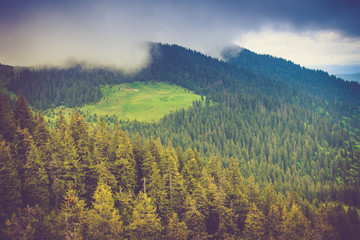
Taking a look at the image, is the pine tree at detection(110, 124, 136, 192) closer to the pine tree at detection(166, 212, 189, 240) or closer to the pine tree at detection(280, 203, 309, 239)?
the pine tree at detection(166, 212, 189, 240)

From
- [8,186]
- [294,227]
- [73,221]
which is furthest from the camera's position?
[294,227]

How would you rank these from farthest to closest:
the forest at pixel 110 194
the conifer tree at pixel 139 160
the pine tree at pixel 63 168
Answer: the conifer tree at pixel 139 160
the pine tree at pixel 63 168
the forest at pixel 110 194

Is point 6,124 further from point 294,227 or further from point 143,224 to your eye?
point 294,227

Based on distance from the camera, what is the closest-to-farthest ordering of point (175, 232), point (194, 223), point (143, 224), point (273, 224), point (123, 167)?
point (143, 224) < point (175, 232) < point (194, 223) < point (123, 167) < point (273, 224)

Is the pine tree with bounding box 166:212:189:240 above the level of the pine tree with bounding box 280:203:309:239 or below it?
above

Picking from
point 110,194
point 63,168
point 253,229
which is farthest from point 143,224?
point 253,229

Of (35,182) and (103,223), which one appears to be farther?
(35,182)

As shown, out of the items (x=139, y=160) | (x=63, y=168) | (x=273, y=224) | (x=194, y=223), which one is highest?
(x=63, y=168)

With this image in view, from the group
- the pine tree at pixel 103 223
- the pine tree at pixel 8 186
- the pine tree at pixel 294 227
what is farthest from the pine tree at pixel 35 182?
the pine tree at pixel 294 227

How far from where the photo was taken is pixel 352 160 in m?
178

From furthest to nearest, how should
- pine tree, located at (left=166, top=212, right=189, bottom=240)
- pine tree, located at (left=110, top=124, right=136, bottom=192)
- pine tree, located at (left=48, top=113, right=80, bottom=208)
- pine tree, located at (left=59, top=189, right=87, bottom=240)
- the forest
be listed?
pine tree, located at (left=110, top=124, right=136, bottom=192) < pine tree, located at (left=48, top=113, right=80, bottom=208) < pine tree, located at (left=166, top=212, right=189, bottom=240) < the forest < pine tree, located at (left=59, top=189, right=87, bottom=240)

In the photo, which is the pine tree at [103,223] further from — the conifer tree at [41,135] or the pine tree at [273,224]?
the pine tree at [273,224]

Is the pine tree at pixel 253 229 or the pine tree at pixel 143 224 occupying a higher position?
the pine tree at pixel 143 224

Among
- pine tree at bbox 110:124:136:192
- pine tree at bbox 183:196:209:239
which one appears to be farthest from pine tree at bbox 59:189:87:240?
pine tree at bbox 183:196:209:239
